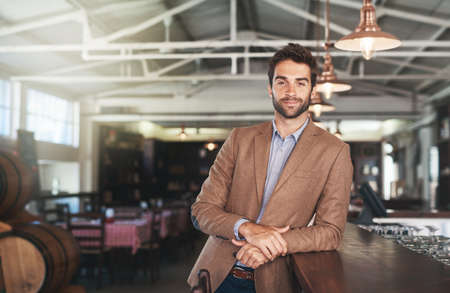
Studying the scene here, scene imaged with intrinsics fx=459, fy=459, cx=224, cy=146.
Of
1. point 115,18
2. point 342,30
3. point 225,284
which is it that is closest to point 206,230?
point 225,284

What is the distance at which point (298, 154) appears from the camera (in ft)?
6.17

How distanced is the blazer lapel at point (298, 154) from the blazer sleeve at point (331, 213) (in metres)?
0.13

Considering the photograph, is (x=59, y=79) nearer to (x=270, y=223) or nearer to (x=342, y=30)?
(x=342, y=30)

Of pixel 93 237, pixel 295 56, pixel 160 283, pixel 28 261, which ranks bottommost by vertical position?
pixel 160 283

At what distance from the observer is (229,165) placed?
79.7 inches

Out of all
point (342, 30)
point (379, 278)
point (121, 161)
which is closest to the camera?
point (379, 278)

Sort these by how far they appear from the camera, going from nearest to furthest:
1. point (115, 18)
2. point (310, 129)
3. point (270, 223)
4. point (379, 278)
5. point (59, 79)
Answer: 1. point (379, 278)
2. point (270, 223)
3. point (310, 129)
4. point (115, 18)
5. point (59, 79)

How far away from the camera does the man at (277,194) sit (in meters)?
1.76

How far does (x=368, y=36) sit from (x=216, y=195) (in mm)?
2046

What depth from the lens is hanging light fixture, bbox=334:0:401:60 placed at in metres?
3.41

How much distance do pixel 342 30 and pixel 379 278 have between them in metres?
7.59

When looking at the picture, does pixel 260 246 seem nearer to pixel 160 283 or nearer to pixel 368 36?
pixel 368 36

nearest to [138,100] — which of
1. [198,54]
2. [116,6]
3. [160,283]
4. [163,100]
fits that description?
[163,100]

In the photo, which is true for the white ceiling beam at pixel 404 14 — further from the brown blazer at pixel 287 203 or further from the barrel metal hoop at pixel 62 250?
the brown blazer at pixel 287 203
